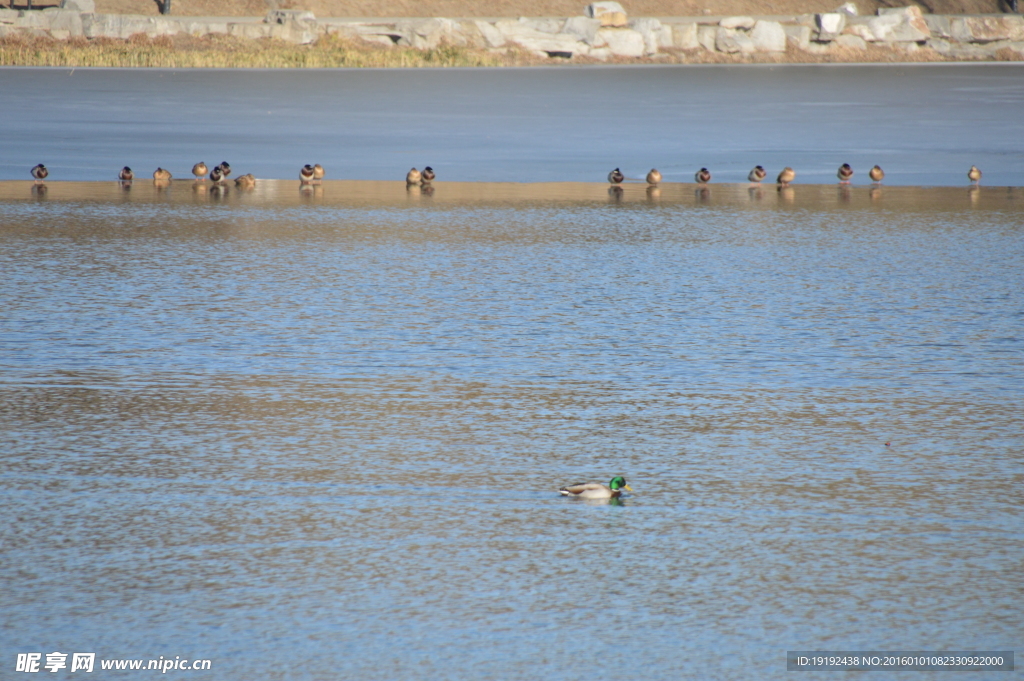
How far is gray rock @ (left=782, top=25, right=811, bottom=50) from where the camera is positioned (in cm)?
6109

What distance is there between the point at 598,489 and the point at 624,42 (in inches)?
2162

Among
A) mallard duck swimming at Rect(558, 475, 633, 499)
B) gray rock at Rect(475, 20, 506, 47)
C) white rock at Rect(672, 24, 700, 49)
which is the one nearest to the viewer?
mallard duck swimming at Rect(558, 475, 633, 499)

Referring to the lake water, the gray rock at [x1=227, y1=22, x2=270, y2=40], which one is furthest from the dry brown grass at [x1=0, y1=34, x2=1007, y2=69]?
the lake water

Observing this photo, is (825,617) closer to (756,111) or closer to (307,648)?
(307,648)

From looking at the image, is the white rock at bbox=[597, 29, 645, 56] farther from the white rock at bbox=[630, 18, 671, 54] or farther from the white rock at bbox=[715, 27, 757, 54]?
the white rock at bbox=[715, 27, 757, 54]

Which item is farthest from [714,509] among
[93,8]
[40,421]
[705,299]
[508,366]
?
[93,8]

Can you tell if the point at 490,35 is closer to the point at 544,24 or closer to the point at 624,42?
the point at 544,24

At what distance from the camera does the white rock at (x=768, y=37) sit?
59.8 m

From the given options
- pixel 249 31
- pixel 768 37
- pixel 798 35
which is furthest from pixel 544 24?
pixel 249 31

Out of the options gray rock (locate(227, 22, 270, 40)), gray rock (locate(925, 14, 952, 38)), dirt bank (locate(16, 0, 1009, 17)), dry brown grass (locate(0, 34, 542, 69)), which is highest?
dirt bank (locate(16, 0, 1009, 17))

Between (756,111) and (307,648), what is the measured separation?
2642 cm

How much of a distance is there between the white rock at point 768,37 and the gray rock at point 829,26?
8.06 ft

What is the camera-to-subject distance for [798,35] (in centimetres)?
6134

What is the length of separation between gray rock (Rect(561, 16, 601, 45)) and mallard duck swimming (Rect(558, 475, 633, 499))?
5414 centimetres
